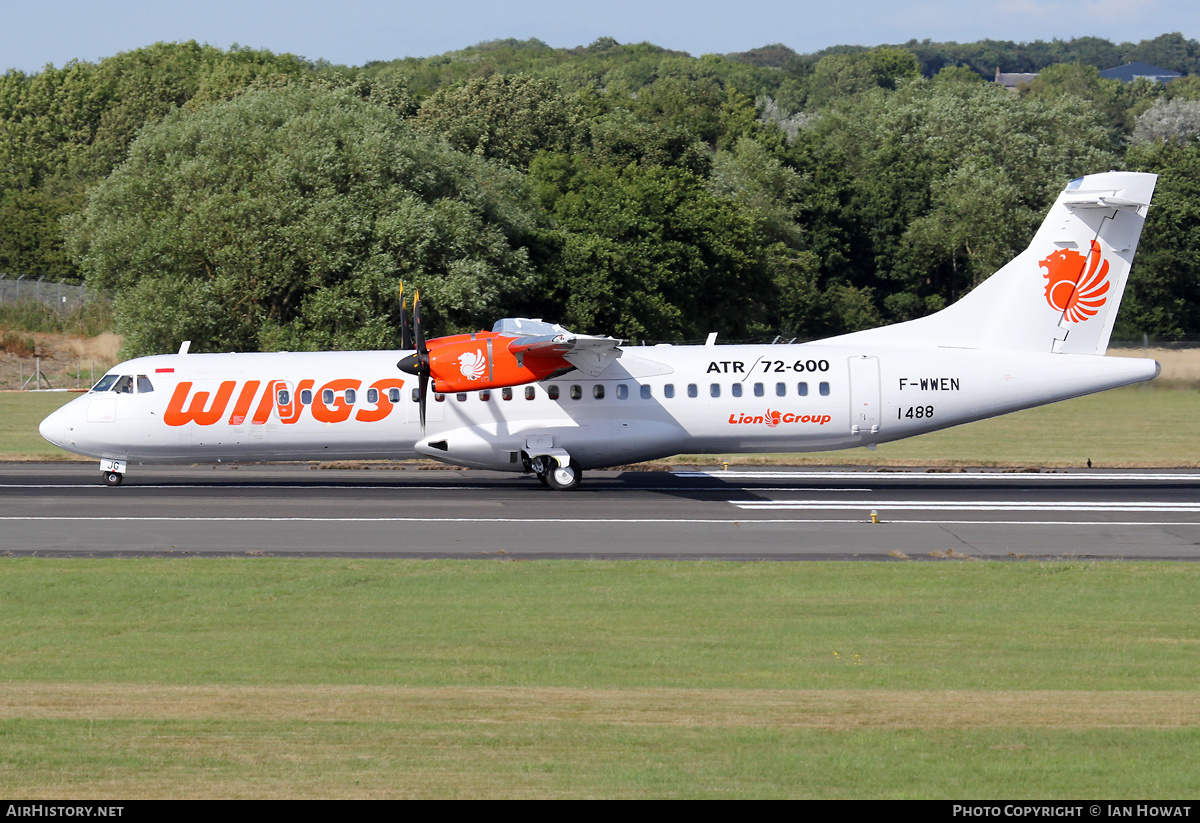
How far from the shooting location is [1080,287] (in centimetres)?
2838

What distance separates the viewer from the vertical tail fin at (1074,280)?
28188 millimetres

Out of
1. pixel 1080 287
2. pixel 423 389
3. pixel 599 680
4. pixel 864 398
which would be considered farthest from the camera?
pixel 1080 287

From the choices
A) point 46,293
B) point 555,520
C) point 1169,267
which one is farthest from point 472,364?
point 1169,267

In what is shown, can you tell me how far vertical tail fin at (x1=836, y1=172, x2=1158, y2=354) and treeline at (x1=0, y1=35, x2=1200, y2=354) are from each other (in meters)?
22.2

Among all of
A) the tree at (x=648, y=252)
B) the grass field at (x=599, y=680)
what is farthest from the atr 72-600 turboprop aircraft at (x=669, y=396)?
the tree at (x=648, y=252)

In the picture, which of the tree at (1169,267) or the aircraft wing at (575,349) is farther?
the tree at (1169,267)

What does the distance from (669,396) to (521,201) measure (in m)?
31.4

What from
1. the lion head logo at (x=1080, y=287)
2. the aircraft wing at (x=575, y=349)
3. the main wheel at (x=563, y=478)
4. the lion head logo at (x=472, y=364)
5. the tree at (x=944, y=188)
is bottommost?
the main wheel at (x=563, y=478)

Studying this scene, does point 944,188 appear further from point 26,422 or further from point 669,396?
point 669,396

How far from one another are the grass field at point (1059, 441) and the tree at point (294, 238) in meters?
7.55

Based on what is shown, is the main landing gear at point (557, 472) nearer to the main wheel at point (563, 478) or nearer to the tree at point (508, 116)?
the main wheel at point (563, 478)
